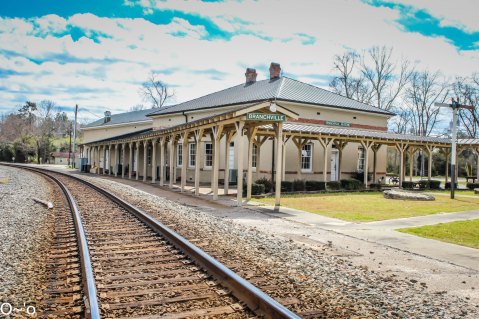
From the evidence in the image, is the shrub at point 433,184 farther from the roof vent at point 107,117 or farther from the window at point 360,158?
the roof vent at point 107,117

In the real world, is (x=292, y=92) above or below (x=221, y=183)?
above

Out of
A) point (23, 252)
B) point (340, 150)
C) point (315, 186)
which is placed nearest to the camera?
point (23, 252)

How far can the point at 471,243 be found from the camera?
28.7 ft

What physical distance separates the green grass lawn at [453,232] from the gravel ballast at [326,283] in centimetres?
365

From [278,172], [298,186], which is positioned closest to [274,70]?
[298,186]

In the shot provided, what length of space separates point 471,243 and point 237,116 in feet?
25.4

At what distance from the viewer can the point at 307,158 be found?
1040 inches

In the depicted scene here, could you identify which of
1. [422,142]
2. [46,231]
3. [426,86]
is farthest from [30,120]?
[46,231]

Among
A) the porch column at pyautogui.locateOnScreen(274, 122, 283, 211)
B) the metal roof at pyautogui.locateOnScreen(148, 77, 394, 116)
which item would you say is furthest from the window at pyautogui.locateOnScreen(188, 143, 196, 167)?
the porch column at pyautogui.locateOnScreen(274, 122, 283, 211)

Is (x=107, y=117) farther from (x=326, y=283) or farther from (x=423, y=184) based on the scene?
(x=326, y=283)

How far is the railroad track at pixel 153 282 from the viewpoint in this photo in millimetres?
4043

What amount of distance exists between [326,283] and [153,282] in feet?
7.17

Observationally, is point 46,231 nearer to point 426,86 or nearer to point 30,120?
point 426,86

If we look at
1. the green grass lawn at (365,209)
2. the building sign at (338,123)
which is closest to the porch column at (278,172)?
the green grass lawn at (365,209)
